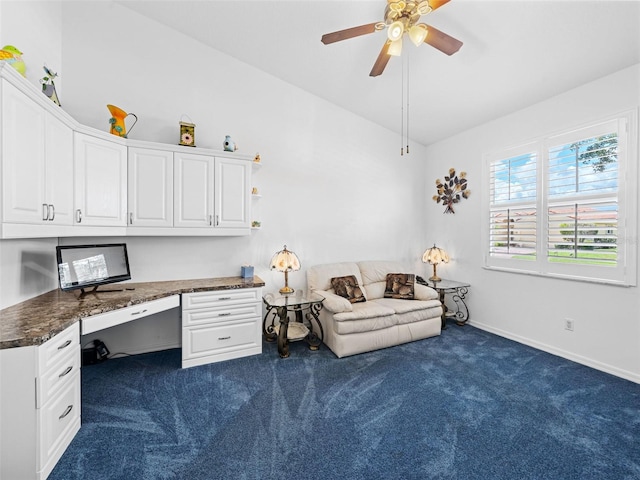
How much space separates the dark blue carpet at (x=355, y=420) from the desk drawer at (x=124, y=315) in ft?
2.08

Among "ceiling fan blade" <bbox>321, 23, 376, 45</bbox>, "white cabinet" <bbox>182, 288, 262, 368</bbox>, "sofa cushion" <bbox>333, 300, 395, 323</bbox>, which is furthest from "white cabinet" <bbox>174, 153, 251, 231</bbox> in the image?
"ceiling fan blade" <bbox>321, 23, 376, 45</bbox>

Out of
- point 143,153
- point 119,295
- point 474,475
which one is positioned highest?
point 143,153

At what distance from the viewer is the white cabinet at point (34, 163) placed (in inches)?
63.8

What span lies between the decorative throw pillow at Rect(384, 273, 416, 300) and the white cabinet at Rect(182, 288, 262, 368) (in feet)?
5.97

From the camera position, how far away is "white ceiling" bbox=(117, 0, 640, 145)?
85.0 inches

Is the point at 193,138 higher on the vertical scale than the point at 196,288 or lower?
higher

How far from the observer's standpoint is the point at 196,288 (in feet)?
8.94

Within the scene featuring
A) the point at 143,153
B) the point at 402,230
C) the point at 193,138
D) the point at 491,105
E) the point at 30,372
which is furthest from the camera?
the point at 402,230

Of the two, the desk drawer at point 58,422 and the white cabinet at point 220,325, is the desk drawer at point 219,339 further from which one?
the desk drawer at point 58,422

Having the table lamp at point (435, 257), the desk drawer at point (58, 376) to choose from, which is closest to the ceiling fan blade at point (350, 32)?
the desk drawer at point (58, 376)

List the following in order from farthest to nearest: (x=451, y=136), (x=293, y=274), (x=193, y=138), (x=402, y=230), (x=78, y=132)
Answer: (x=402, y=230) < (x=451, y=136) < (x=293, y=274) < (x=193, y=138) < (x=78, y=132)

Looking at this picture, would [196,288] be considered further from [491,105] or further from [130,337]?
[491,105]

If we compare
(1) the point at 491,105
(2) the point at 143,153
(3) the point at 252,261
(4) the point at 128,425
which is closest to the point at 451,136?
(1) the point at 491,105

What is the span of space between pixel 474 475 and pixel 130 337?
3264 mm
